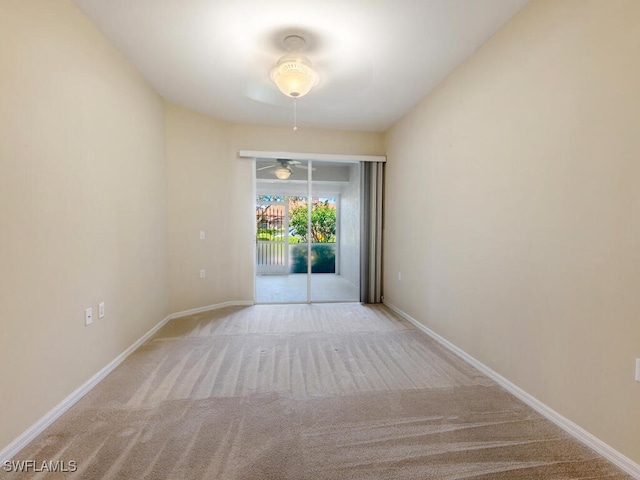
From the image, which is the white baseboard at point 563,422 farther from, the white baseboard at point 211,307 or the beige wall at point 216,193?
the beige wall at point 216,193

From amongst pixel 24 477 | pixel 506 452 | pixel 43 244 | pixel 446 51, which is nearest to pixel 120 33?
pixel 43 244

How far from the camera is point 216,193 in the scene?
3971mm

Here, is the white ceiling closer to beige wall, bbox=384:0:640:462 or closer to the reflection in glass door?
beige wall, bbox=384:0:640:462

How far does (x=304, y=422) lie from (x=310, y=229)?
3111 millimetres

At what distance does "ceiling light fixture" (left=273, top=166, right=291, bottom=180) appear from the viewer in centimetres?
449

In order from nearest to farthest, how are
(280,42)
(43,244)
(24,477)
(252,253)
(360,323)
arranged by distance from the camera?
(24,477), (43,244), (280,42), (360,323), (252,253)

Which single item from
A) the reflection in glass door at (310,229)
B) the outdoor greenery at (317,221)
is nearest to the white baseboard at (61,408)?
the reflection in glass door at (310,229)

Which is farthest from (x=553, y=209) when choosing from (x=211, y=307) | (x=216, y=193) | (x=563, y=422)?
(x=211, y=307)

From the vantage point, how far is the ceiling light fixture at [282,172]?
4.49 meters

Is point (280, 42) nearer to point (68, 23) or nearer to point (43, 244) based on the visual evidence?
point (68, 23)

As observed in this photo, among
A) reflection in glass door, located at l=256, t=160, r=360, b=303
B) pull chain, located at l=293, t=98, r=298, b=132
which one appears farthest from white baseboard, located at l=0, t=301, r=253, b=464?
pull chain, located at l=293, t=98, r=298, b=132

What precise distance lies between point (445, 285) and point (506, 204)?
3.46 ft

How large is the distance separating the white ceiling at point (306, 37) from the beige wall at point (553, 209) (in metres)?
0.36

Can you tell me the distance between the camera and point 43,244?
65.7 inches
